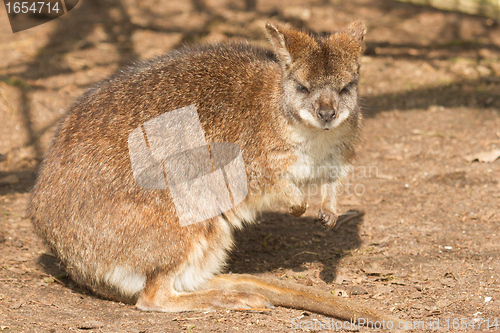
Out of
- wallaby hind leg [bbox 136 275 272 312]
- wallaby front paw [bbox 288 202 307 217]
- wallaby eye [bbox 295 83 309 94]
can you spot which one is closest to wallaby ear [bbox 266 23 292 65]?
wallaby eye [bbox 295 83 309 94]

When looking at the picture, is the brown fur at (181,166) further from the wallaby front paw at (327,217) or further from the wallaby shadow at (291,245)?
the wallaby shadow at (291,245)

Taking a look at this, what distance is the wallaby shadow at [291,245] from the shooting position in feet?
15.2

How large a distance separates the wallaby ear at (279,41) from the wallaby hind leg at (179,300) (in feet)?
5.81

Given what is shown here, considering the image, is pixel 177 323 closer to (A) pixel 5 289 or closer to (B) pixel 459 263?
(A) pixel 5 289

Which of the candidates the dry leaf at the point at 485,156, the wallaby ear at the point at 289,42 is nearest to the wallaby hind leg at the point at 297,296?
the wallaby ear at the point at 289,42

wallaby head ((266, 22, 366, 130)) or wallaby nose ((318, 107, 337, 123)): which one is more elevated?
wallaby head ((266, 22, 366, 130))

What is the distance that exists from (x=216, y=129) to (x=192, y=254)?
978 mm

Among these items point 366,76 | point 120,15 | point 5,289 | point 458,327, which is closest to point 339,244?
point 458,327

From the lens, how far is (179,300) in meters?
3.85

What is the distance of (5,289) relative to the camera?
3873mm

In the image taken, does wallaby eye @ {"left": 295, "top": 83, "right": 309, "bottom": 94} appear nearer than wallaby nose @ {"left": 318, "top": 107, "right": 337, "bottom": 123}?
No

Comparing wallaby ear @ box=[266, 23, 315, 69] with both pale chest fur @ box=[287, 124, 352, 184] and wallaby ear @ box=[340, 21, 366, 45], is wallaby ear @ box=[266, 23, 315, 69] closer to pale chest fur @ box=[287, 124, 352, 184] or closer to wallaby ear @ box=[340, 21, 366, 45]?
wallaby ear @ box=[340, 21, 366, 45]

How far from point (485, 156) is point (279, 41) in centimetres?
315

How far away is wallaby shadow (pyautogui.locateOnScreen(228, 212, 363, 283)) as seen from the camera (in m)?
4.64
